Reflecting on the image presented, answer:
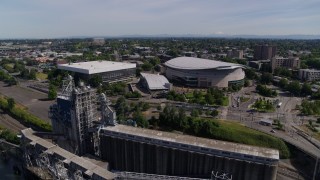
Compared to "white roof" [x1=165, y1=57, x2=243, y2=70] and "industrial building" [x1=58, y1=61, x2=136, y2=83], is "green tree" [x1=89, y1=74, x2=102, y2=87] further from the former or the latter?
"white roof" [x1=165, y1=57, x2=243, y2=70]

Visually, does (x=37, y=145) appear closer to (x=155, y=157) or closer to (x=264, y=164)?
(x=155, y=157)

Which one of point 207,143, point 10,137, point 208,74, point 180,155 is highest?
point 208,74

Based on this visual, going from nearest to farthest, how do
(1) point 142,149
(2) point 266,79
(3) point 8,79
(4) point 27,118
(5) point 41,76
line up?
(1) point 142,149 < (4) point 27,118 < (3) point 8,79 < (2) point 266,79 < (5) point 41,76

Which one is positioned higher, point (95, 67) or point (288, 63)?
point (95, 67)

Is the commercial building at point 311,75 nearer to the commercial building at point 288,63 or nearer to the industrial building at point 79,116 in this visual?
the commercial building at point 288,63

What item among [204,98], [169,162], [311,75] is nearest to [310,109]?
[204,98]

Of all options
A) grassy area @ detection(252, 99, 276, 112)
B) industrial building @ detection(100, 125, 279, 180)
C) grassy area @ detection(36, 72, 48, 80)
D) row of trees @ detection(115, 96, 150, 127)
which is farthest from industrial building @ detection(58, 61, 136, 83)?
industrial building @ detection(100, 125, 279, 180)

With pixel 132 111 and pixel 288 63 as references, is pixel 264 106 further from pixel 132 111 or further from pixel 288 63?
pixel 288 63
